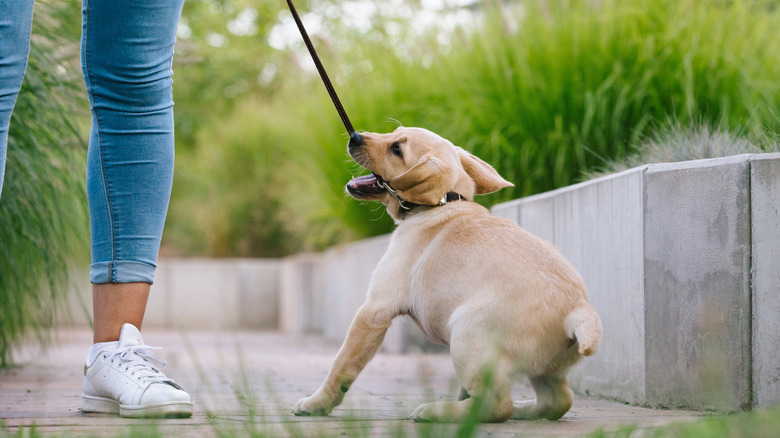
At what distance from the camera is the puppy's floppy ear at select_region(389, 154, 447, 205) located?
208 centimetres

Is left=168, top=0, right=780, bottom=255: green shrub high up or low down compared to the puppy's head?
up

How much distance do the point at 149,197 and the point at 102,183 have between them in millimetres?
116

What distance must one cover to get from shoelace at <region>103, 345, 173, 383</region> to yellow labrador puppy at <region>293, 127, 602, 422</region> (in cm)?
34

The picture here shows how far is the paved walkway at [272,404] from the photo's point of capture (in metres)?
1.31

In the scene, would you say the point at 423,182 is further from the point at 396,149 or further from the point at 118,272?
the point at 118,272

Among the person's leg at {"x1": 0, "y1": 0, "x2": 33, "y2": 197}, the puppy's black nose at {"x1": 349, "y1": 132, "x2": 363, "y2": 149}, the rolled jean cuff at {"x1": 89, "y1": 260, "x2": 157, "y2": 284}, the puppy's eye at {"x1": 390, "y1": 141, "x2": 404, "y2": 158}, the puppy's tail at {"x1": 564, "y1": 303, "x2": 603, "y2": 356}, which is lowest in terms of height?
the puppy's tail at {"x1": 564, "y1": 303, "x2": 603, "y2": 356}

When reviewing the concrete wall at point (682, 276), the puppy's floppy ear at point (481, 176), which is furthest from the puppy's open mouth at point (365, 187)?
the concrete wall at point (682, 276)

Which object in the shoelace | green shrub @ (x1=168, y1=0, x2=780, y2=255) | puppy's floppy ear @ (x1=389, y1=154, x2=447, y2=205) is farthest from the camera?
green shrub @ (x1=168, y1=0, x2=780, y2=255)

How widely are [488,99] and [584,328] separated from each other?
97.3 inches

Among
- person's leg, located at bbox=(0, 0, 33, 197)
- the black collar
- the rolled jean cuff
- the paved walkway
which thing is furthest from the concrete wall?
person's leg, located at bbox=(0, 0, 33, 197)

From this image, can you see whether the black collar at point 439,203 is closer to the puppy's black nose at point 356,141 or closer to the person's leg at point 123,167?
the puppy's black nose at point 356,141

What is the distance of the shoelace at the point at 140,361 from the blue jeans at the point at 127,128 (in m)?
0.17

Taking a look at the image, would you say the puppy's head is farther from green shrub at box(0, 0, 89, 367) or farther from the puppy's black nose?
Answer: green shrub at box(0, 0, 89, 367)

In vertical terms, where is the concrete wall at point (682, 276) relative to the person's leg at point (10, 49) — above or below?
below
